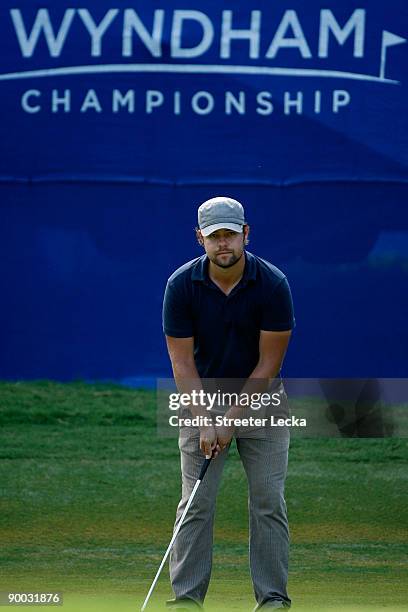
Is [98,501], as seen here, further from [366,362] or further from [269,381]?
[269,381]

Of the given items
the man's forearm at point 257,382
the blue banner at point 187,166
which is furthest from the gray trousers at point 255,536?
the blue banner at point 187,166

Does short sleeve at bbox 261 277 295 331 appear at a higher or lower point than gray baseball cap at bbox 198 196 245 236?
lower

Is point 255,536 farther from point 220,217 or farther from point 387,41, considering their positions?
point 387,41

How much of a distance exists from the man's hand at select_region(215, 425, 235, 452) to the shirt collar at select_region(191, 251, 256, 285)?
1.74ft

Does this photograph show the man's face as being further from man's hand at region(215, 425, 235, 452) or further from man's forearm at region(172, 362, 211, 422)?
man's hand at region(215, 425, 235, 452)

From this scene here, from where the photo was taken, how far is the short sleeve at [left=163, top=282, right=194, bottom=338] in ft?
17.2

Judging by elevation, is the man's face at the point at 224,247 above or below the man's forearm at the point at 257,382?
above

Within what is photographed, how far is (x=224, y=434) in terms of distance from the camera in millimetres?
5160

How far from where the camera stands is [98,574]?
6.70 metres

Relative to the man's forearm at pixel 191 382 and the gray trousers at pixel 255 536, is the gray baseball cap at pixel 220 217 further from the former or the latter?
the gray trousers at pixel 255 536

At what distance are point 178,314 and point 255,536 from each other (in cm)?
85

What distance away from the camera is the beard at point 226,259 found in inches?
203

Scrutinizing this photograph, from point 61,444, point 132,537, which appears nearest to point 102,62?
point 61,444

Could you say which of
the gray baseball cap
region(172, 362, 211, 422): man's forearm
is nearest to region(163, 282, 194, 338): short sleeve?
region(172, 362, 211, 422): man's forearm
